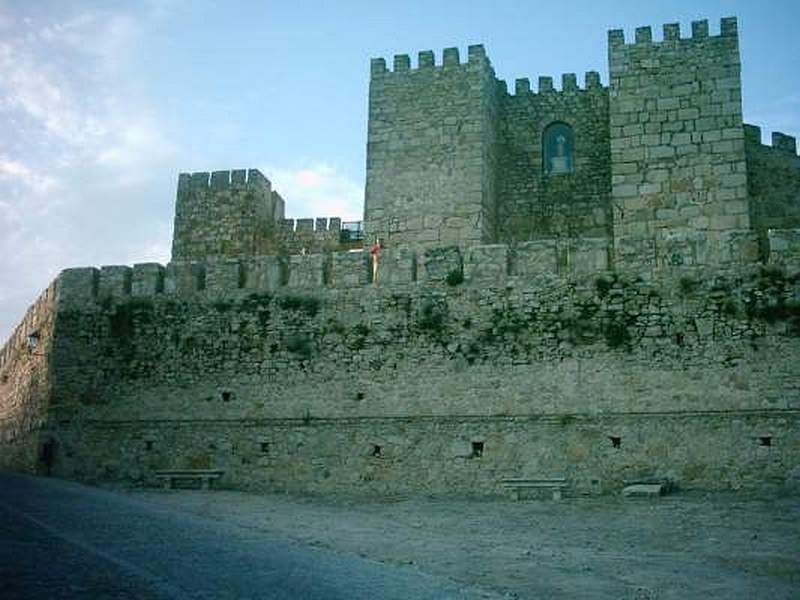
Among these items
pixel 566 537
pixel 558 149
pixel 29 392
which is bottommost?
pixel 566 537

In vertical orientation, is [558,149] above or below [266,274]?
above

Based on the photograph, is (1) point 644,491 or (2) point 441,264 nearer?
(1) point 644,491

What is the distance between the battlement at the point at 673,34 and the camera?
17.7 m

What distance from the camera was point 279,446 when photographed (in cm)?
1490

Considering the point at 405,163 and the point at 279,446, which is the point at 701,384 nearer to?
the point at 279,446

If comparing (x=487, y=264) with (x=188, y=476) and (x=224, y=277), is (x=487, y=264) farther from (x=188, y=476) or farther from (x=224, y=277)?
(x=188, y=476)

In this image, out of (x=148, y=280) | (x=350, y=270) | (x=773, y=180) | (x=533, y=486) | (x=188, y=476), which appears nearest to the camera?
(x=533, y=486)

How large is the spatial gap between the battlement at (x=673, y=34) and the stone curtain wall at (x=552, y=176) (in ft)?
10.1

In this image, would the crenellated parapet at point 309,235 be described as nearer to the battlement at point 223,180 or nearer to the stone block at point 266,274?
the battlement at point 223,180

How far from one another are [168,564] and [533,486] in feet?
25.2

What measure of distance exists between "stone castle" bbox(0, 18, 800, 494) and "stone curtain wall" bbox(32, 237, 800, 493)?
0.11ft

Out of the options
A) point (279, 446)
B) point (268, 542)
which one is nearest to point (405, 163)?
point (279, 446)

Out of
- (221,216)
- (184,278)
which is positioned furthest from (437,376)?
(221,216)

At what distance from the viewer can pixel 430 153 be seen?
19.7 meters
